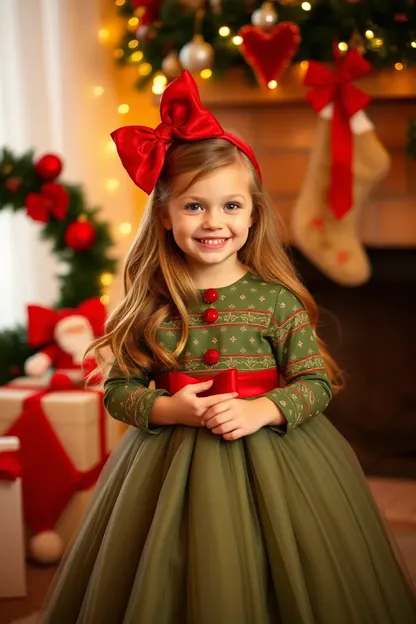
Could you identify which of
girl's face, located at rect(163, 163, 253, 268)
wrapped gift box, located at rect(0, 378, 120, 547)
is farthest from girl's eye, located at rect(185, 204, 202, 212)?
wrapped gift box, located at rect(0, 378, 120, 547)

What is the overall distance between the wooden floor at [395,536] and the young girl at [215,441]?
476 mm

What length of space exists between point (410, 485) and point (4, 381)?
4.39 ft

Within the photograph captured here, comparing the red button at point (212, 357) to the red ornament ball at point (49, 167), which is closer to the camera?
the red button at point (212, 357)

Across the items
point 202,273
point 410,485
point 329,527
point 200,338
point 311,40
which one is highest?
point 311,40

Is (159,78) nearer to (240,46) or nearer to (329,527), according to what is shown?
(240,46)

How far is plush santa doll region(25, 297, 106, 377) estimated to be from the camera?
8.09 feet

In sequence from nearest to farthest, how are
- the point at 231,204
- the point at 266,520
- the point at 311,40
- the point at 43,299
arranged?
the point at 266,520 < the point at 231,204 < the point at 311,40 < the point at 43,299

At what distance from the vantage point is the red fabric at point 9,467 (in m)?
2.07

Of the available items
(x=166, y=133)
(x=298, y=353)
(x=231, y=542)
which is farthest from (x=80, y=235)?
(x=231, y=542)

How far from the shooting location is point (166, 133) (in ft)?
5.06

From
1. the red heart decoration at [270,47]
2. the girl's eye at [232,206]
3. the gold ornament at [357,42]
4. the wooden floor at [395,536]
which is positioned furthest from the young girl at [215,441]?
the gold ornament at [357,42]

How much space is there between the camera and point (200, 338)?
1562mm

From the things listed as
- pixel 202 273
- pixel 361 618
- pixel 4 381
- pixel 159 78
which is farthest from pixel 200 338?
pixel 159 78

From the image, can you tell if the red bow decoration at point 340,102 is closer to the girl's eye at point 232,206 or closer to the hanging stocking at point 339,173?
the hanging stocking at point 339,173
